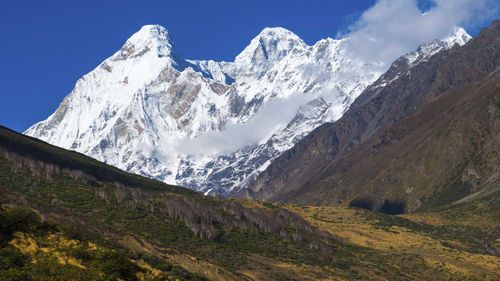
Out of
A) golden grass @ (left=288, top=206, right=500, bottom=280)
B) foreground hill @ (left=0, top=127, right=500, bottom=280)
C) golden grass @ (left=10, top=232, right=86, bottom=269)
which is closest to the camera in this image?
golden grass @ (left=10, top=232, right=86, bottom=269)

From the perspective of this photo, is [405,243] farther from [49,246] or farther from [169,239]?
[49,246]

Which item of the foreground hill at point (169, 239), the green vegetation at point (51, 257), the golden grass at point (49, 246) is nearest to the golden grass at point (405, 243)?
the foreground hill at point (169, 239)

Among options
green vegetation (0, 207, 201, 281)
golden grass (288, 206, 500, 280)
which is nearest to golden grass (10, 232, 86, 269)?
green vegetation (0, 207, 201, 281)

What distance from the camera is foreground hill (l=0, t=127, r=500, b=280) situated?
47.0 m

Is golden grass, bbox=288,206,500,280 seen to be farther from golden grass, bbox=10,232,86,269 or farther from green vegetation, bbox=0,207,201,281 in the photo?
golden grass, bbox=10,232,86,269

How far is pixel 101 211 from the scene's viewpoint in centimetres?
8862

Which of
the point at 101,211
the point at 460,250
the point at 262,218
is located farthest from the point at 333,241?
the point at 101,211

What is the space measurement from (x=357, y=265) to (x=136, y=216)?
28985 mm

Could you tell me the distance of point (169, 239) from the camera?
276 ft

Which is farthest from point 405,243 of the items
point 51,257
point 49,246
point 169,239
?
point 51,257

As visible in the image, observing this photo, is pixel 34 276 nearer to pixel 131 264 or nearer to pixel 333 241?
pixel 131 264

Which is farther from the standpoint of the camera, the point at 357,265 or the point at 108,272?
the point at 357,265

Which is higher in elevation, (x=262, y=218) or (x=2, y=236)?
(x=262, y=218)

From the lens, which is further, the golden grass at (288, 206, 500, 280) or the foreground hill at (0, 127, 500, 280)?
the golden grass at (288, 206, 500, 280)
